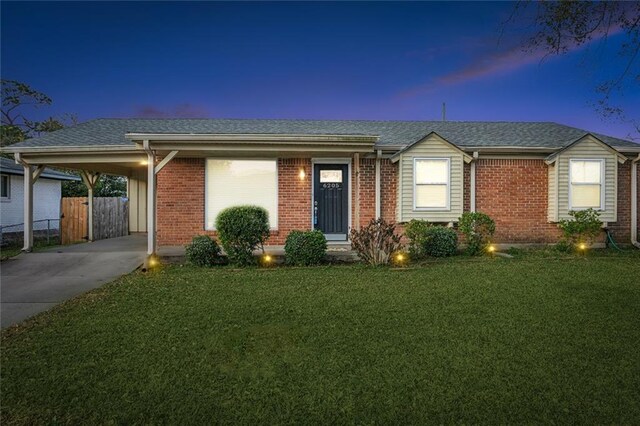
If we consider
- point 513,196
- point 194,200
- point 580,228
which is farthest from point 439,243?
point 194,200

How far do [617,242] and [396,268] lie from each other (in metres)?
8.02

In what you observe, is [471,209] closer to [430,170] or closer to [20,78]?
[430,170]

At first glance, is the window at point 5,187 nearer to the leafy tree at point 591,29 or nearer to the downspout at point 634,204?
the leafy tree at point 591,29

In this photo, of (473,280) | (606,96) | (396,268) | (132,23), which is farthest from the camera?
(132,23)

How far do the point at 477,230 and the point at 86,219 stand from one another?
13.5 metres

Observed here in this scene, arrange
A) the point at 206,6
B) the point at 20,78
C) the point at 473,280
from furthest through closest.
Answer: the point at 20,78
the point at 206,6
the point at 473,280

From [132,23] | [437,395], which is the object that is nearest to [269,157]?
[437,395]

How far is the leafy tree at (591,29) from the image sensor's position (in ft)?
13.9

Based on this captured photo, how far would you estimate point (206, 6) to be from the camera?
12.7 meters

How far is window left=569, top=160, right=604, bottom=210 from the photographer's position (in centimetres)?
1044

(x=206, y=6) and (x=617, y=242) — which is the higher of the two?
(x=206, y=6)

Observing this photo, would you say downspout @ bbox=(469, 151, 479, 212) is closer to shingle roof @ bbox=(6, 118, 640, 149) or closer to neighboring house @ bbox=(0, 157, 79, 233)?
shingle roof @ bbox=(6, 118, 640, 149)

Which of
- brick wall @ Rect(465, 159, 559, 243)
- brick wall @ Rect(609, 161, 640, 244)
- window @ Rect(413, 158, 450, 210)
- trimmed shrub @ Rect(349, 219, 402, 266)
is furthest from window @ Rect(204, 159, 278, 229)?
brick wall @ Rect(609, 161, 640, 244)

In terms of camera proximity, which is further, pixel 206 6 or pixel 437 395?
pixel 206 6
